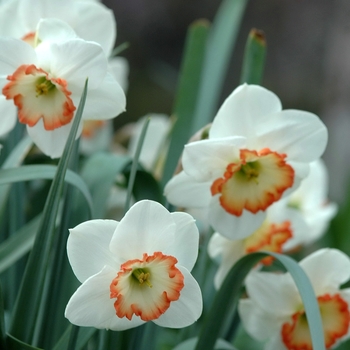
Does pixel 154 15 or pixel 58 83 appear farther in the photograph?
pixel 154 15

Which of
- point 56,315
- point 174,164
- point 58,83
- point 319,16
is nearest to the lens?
point 58,83

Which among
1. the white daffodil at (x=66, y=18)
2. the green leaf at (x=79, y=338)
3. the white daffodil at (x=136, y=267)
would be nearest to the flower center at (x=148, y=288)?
the white daffodil at (x=136, y=267)

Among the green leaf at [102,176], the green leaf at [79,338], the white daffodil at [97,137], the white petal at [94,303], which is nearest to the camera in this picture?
the white petal at [94,303]

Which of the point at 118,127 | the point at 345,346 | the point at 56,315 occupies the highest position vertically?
the point at 56,315

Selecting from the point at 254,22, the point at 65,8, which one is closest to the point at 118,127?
the point at 254,22

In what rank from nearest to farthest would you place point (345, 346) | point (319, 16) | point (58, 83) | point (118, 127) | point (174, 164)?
point (58, 83), point (174, 164), point (345, 346), point (319, 16), point (118, 127)

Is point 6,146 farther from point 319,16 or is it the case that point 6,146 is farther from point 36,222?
point 319,16

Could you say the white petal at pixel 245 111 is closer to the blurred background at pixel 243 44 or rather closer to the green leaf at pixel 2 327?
the green leaf at pixel 2 327
